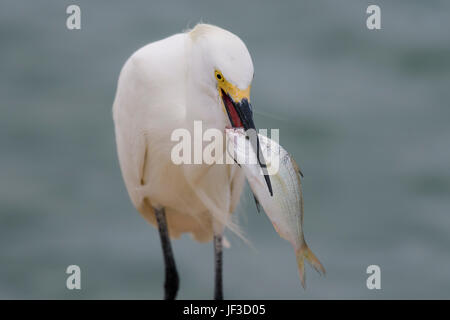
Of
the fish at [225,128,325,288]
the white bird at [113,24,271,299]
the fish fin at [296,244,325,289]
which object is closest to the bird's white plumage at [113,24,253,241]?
the white bird at [113,24,271,299]

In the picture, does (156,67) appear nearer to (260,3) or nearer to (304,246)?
(304,246)

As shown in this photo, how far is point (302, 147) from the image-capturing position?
548 centimetres

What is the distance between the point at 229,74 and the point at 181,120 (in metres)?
0.60

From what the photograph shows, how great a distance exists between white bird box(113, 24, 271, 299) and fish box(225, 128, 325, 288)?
6.6 inches

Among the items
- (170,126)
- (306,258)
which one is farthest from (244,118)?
(170,126)

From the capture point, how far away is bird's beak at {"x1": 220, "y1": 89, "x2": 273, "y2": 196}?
2.65 metres

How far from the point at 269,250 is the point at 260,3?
2.34 metres

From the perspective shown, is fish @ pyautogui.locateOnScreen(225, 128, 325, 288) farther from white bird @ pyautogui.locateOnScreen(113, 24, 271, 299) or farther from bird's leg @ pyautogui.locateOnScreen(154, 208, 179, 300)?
bird's leg @ pyautogui.locateOnScreen(154, 208, 179, 300)

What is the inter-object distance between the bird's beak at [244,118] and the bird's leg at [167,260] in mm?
1115

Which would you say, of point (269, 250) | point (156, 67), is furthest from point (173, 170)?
point (269, 250)

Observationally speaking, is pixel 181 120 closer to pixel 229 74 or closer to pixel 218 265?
pixel 229 74

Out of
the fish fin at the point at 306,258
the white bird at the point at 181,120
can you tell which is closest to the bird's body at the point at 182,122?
the white bird at the point at 181,120

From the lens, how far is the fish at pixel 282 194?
255cm

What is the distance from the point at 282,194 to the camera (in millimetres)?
2596
